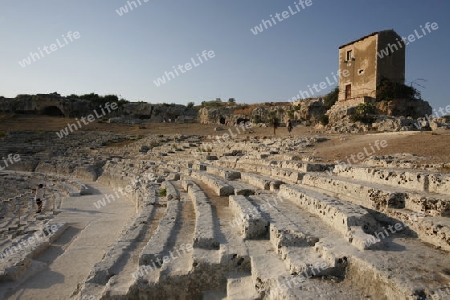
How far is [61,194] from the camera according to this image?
37.9ft

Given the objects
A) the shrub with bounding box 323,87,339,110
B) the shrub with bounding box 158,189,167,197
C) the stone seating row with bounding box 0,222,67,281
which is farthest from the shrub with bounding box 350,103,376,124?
the stone seating row with bounding box 0,222,67,281

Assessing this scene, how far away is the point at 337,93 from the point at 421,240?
879 inches

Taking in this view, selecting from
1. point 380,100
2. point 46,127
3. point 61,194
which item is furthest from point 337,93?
point 46,127

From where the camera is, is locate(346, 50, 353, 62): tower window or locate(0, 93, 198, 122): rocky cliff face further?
locate(0, 93, 198, 122): rocky cliff face

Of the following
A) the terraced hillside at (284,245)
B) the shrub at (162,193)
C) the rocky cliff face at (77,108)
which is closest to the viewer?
the terraced hillside at (284,245)

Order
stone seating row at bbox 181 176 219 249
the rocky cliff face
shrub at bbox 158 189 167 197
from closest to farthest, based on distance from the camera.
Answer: stone seating row at bbox 181 176 219 249
shrub at bbox 158 189 167 197
the rocky cliff face

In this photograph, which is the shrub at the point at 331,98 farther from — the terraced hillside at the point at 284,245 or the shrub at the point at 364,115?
the terraced hillside at the point at 284,245

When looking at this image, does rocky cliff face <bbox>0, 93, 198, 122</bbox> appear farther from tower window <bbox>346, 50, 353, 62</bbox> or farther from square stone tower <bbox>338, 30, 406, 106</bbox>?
square stone tower <bbox>338, 30, 406, 106</bbox>

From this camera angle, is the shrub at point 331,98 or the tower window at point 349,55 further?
the shrub at point 331,98

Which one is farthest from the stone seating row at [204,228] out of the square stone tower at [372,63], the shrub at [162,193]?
the square stone tower at [372,63]

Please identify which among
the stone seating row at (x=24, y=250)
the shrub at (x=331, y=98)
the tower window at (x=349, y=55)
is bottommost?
the shrub at (x=331, y=98)

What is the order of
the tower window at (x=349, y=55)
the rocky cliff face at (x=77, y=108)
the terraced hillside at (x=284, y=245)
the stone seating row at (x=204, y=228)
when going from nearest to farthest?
1. the terraced hillside at (x=284, y=245)
2. the stone seating row at (x=204, y=228)
3. the tower window at (x=349, y=55)
4. the rocky cliff face at (x=77, y=108)

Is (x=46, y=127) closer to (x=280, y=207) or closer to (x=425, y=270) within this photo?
(x=280, y=207)

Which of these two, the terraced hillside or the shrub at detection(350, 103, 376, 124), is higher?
the terraced hillside
